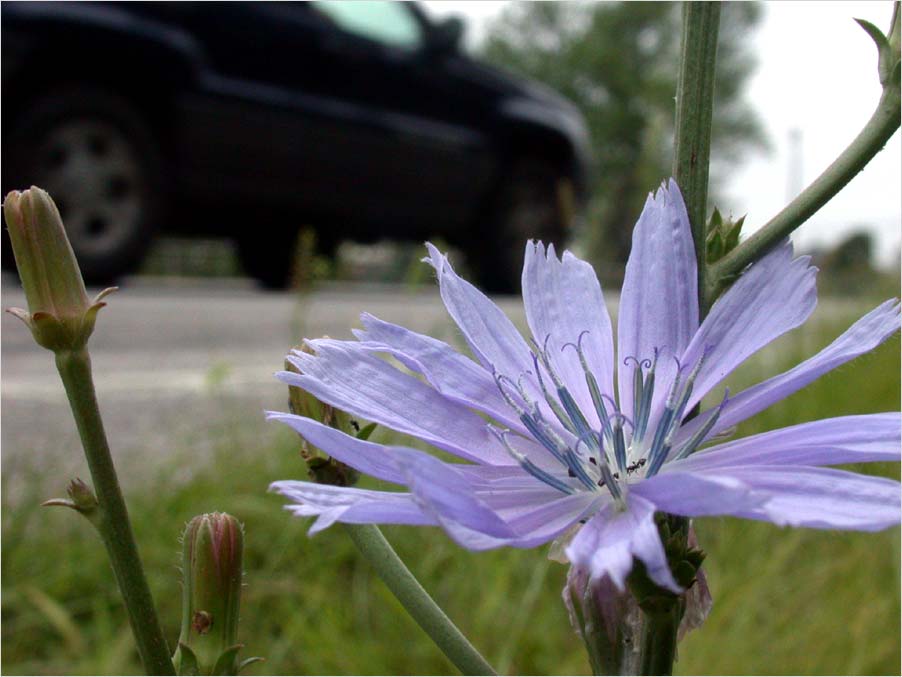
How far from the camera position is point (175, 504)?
2.17 m

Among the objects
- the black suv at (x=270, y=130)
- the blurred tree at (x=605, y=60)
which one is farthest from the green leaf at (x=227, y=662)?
the blurred tree at (x=605, y=60)

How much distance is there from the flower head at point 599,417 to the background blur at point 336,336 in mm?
72

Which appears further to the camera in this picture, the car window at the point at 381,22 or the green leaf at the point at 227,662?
the car window at the point at 381,22

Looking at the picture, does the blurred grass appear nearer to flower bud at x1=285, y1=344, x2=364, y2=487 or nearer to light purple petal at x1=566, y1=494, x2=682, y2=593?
flower bud at x1=285, y1=344, x2=364, y2=487

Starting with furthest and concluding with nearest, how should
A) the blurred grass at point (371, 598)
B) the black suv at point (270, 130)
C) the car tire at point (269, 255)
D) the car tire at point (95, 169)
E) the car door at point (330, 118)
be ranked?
the car tire at point (269, 255) < the car door at point (330, 118) < the black suv at point (270, 130) < the car tire at point (95, 169) < the blurred grass at point (371, 598)

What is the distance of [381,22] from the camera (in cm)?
549

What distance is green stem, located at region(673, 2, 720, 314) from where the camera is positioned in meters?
0.35

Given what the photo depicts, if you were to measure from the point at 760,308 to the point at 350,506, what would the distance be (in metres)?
0.18

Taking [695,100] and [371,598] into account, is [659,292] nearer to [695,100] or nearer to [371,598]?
[695,100]

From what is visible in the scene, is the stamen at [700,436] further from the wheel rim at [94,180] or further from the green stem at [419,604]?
the wheel rim at [94,180]

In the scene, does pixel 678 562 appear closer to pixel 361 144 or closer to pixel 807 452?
pixel 807 452

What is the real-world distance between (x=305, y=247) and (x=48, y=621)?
892 millimetres

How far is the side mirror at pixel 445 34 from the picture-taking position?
5.78 meters

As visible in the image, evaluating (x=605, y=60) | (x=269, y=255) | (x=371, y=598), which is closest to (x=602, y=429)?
(x=371, y=598)
